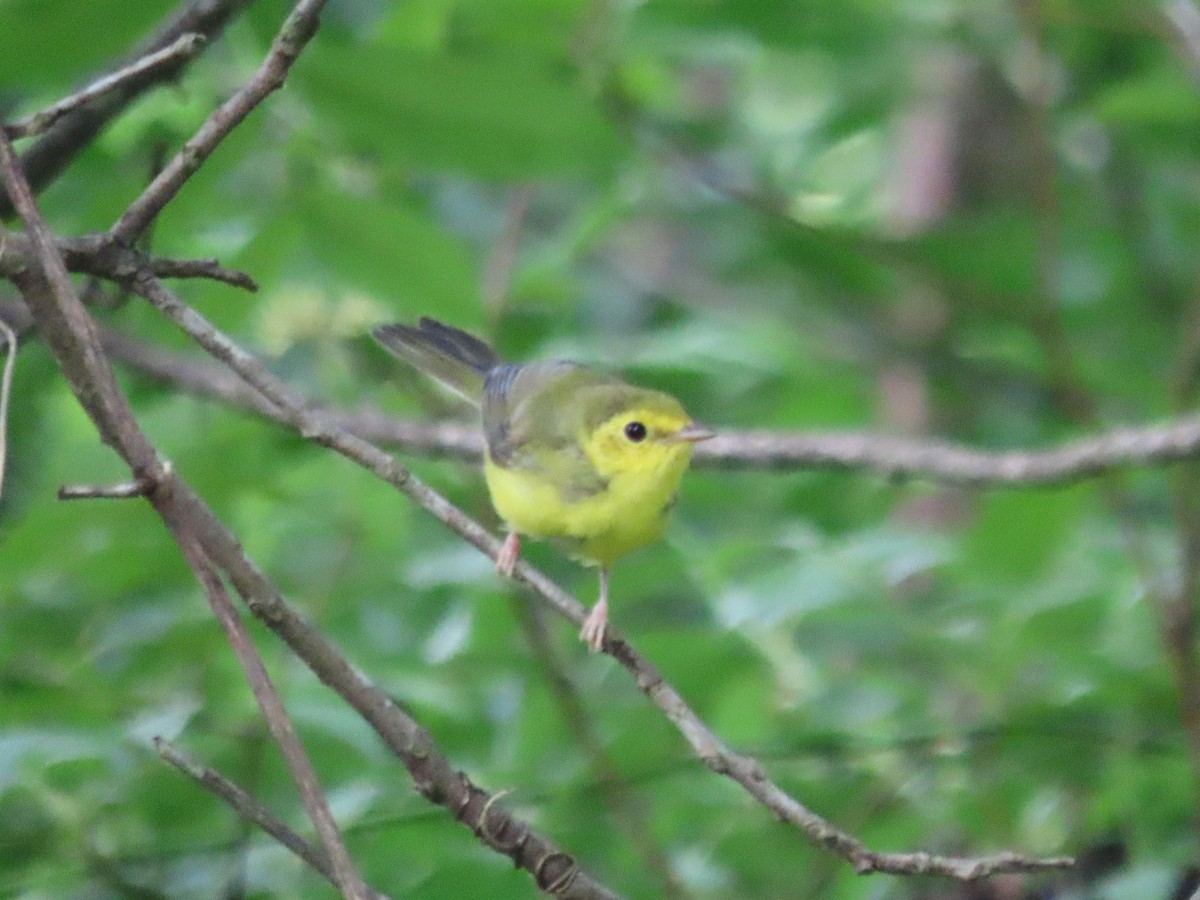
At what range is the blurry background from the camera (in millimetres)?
2352

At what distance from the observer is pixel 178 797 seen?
2301 millimetres

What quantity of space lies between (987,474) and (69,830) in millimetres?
1491

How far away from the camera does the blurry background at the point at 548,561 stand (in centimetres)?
235

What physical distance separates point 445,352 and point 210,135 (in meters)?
1.66

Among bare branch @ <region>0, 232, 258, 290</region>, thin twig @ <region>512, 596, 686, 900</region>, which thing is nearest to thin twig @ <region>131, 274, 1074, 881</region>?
bare branch @ <region>0, 232, 258, 290</region>

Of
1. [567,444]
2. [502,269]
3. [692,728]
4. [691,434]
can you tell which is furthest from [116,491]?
[502,269]

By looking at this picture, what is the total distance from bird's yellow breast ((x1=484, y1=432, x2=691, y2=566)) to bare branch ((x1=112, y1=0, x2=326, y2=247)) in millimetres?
1353

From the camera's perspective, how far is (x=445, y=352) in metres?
3.21

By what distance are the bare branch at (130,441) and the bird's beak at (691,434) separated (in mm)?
1611

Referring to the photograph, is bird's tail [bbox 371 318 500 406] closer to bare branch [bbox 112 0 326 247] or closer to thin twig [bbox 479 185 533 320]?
thin twig [bbox 479 185 533 320]

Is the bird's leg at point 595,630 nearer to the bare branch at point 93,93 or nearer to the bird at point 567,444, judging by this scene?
the bird at point 567,444

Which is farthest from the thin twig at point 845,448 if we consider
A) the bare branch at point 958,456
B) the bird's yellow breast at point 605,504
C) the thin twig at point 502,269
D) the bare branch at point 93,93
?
the bare branch at point 93,93

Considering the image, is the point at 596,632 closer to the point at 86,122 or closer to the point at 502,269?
the point at 86,122

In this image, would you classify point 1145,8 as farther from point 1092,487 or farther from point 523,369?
point 523,369
